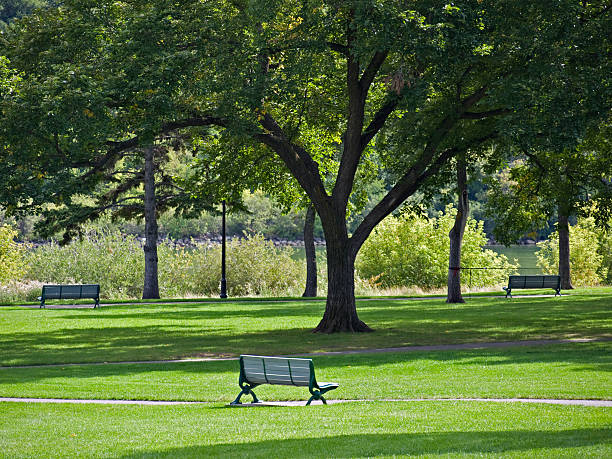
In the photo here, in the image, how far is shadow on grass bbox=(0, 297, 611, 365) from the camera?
1880 cm

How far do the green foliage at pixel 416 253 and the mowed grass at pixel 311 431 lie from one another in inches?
1276

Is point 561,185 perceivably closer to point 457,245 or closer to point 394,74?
point 394,74

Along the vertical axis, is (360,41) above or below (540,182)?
above

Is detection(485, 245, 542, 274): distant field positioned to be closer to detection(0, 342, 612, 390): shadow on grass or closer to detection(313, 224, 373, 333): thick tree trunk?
detection(313, 224, 373, 333): thick tree trunk

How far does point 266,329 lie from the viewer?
2305cm

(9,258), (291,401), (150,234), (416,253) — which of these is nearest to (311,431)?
(291,401)

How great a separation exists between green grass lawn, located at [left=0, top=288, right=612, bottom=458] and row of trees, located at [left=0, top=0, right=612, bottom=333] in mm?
3386

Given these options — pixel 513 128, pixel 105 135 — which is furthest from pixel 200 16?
pixel 513 128

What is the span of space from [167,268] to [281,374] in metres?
30.5

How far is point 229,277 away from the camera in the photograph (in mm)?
41188

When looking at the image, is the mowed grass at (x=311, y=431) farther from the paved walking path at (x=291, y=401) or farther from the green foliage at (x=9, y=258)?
the green foliage at (x=9, y=258)

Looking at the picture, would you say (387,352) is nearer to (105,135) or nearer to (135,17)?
(105,135)

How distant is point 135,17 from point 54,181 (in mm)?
4574

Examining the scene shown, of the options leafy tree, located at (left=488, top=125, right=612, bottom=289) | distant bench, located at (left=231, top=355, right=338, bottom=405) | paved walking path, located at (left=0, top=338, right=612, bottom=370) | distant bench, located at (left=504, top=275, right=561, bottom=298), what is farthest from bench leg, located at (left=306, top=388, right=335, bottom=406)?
distant bench, located at (left=504, top=275, right=561, bottom=298)
